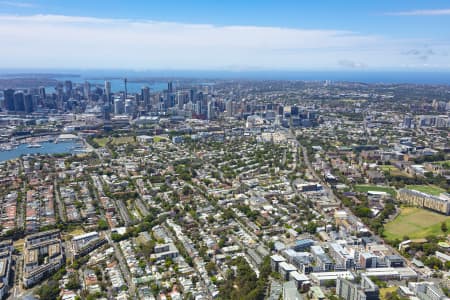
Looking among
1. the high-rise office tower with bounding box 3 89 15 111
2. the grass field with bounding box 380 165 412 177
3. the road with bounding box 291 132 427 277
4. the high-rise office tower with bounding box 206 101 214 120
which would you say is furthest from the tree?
the high-rise office tower with bounding box 3 89 15 111

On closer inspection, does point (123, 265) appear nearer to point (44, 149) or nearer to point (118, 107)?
point (44, 149)

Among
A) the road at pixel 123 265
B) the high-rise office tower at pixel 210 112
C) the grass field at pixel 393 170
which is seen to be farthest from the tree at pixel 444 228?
the high-rise office tower at pixel 210 112

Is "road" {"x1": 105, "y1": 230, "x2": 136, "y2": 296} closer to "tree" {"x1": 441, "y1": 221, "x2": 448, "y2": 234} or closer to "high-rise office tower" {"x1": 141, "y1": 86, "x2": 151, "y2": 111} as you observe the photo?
"tree" {"x1": 441, "y1": 221, "x2": 448, "y2": 234}

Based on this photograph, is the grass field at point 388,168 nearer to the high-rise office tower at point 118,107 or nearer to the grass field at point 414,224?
the grass field at point 414,224

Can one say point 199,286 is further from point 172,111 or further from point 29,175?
point 172,111

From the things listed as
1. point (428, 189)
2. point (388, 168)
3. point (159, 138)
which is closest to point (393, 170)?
point (388, 168)

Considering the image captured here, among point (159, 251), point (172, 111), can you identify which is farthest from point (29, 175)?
point (172, 111)
